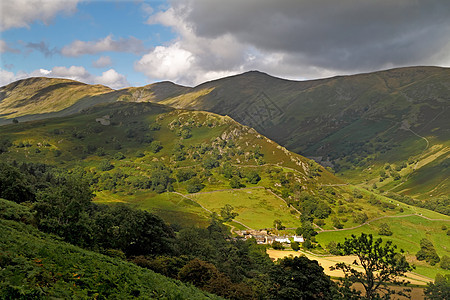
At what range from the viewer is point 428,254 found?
13750 centimetres

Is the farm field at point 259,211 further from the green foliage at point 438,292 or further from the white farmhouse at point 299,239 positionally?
the green foliage at point 438,292

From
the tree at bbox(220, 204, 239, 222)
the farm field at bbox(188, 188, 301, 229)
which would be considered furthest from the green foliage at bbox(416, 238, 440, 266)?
the tree at bbox(220, 204, 239, 222)

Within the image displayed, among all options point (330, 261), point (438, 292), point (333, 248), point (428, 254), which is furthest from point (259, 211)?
point (438, 292)

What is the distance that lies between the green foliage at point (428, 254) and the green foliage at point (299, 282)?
128 metres

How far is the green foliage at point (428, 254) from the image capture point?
135450 millimetres

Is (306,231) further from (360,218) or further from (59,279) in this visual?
(59,279)

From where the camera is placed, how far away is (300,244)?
482ft

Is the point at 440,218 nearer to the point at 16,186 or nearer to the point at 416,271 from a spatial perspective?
the point at 416,271

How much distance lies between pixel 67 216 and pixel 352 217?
18261cm

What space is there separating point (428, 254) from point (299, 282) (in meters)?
137

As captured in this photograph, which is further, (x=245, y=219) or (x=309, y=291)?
(x=245, y=219)

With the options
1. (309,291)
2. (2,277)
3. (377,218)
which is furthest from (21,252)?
(377,218)

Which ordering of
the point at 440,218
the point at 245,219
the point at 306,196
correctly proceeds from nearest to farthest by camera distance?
1. the point at 245,219
2. the point at 440,218
3. the point at 306,196

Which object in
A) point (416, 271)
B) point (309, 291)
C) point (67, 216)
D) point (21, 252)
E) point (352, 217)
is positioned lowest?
point (416, 271)
